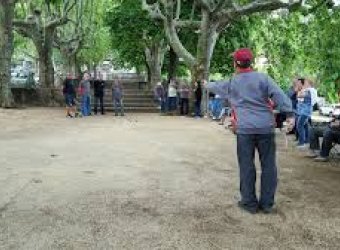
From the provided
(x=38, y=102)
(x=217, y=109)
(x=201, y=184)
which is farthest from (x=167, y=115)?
(x=201, y=184)

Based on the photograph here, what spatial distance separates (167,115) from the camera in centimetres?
3120

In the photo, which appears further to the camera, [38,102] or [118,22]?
[118,22]

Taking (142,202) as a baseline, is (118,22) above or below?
above

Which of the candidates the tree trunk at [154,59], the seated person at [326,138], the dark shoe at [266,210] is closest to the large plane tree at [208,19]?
the tree trunk at [154,59]

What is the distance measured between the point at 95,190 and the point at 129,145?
665 centimetres

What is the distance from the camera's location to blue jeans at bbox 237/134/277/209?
25.6ft

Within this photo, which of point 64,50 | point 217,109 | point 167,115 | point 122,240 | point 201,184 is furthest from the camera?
point 64,50

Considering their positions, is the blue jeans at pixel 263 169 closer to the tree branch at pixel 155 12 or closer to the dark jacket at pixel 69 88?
the dark jacket at pixel 69 88

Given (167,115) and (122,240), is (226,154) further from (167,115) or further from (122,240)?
(167,115)

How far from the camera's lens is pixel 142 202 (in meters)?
8.30

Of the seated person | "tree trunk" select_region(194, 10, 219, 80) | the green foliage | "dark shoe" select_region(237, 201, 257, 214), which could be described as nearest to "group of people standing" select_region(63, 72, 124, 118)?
"tree trunk" select_region(194, 10, 219, 80)

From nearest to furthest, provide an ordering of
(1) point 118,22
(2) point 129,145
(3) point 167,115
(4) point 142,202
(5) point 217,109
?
(4) point 142,202
(2) point 129,145
(5) point 217,109
(3) point 167,115
(1) point 118,22

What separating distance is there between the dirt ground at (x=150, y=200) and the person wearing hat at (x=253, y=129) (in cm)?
28

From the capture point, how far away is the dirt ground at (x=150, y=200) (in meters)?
6.49
